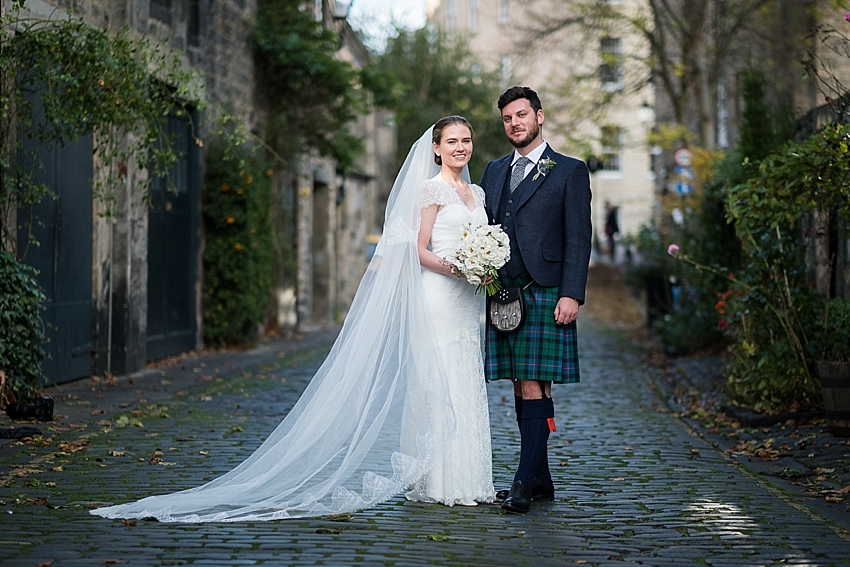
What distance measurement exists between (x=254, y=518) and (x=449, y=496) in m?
1.01

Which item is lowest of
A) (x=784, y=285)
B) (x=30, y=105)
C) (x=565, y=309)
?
(x=565, y=309)

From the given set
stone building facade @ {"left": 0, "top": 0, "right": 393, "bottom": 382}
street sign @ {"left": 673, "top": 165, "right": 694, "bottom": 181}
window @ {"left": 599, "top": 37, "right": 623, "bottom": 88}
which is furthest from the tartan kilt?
window @ {"left": 599, "top": 37, "right": 623, "bottom": 88}

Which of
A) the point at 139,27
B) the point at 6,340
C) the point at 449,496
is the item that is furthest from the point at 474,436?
the point at 139,27

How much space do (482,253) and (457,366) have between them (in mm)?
657

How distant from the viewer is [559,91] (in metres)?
24.2

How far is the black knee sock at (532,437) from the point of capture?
210 inches

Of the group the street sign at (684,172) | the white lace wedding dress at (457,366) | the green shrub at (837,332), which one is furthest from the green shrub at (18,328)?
the street sign at (684,172)

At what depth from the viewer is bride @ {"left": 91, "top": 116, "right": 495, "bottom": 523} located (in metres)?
5.36

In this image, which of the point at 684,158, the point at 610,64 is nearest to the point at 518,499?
the point at 684,158

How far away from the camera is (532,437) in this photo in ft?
17.7

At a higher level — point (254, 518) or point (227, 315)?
point (227, 315)

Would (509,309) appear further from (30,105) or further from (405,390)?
(30,105)

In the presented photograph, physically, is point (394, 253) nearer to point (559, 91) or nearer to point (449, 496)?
point (449, 496)

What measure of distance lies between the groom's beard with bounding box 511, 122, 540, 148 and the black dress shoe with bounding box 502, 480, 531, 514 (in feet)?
5.56
